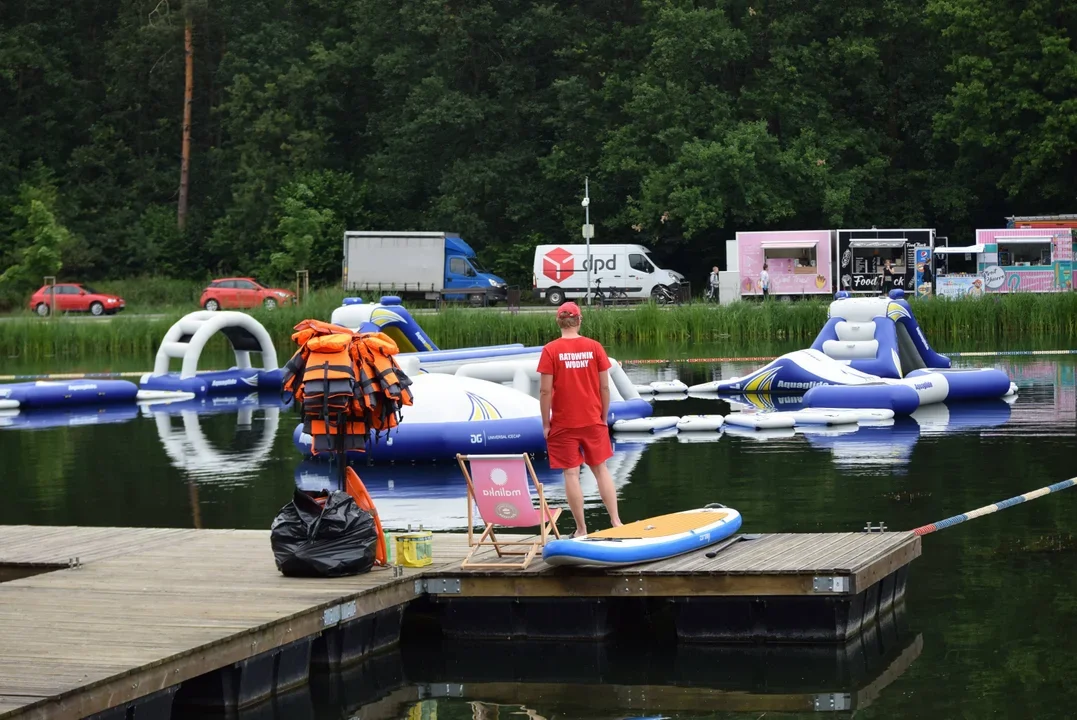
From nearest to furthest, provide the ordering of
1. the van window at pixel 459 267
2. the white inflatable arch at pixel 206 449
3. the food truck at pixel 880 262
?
the white inflatable arch at pixel 206 449 → the food truck at pixel 880 262 → the van window at pixel 459 267

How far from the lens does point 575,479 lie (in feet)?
39.5

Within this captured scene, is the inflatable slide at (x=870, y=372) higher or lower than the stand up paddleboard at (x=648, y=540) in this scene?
higher

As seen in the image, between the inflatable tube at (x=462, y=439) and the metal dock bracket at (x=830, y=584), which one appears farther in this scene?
the inflatable tube at (x=462, y=439)

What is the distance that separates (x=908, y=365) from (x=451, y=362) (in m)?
9.28

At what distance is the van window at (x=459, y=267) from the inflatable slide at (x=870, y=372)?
2845 cm

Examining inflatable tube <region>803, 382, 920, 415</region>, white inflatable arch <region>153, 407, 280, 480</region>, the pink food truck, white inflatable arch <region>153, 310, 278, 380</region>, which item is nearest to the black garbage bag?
white inflatable arch <region>153, 407, 280, 480</region>

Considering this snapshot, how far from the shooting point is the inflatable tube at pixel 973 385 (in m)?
27.2

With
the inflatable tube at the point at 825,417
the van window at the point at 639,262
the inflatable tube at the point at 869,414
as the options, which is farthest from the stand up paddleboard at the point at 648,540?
the van window at the point at 639,262

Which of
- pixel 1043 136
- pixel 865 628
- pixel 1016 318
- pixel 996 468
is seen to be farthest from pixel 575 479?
pixel 1043 136

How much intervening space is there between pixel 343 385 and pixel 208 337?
2175cm

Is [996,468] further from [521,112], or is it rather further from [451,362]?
[521,112]

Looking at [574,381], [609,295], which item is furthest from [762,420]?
[609,295]

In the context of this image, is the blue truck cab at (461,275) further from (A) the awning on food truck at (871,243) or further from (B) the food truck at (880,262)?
(A) the awning on food truck at (871,243)

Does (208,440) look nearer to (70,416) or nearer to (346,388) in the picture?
(70,416)
